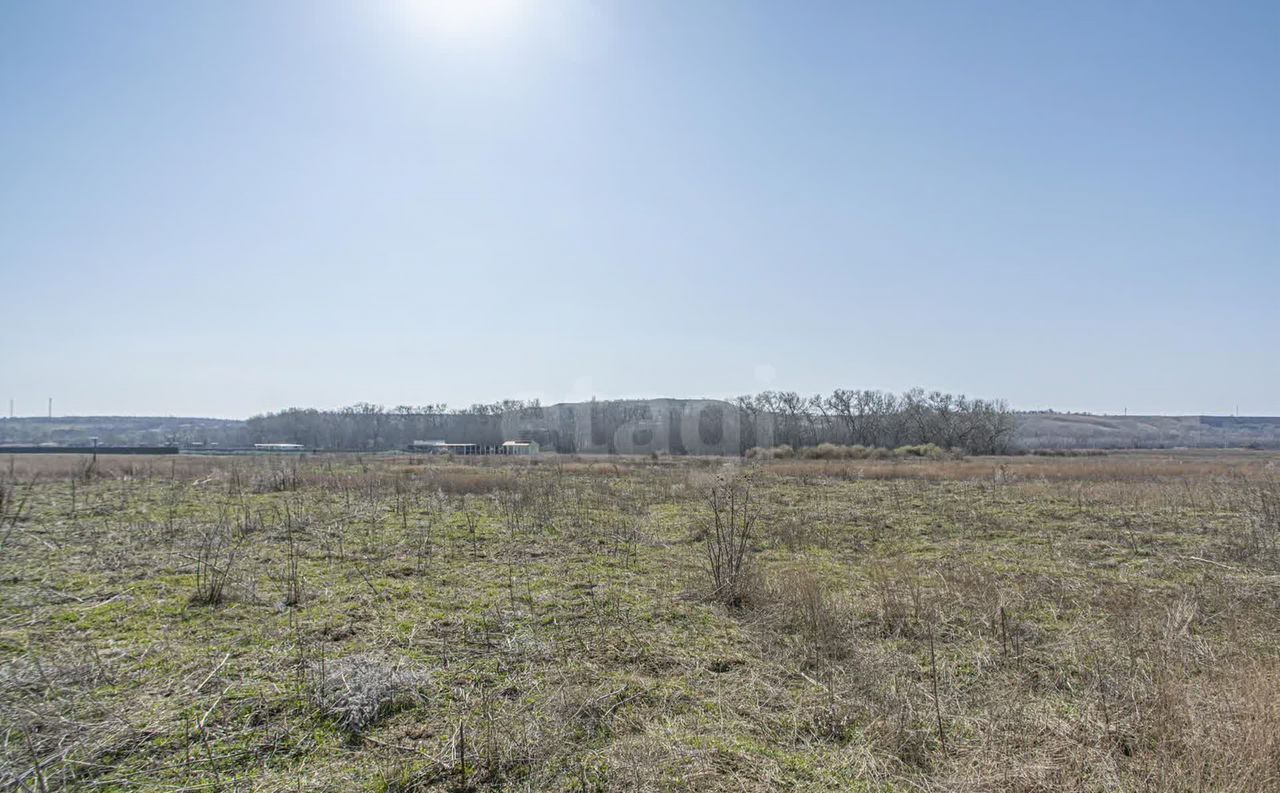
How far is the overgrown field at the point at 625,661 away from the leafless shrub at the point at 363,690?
0.8 inches

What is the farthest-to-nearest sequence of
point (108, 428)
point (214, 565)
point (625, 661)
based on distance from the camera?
1. point (108, 428)
2. point (214, 565)
3. point (625, 661)

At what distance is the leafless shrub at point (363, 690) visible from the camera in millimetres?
3543

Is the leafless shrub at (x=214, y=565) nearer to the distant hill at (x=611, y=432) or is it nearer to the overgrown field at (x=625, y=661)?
the overgrown field at (x=625, y=661)

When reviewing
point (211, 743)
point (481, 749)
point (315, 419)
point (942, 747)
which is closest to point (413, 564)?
point (211, 743)

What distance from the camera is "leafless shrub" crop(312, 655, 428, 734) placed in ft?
11.6

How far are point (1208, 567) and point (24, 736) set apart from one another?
11533 millimetres

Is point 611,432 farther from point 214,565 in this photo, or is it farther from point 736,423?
point 214,565

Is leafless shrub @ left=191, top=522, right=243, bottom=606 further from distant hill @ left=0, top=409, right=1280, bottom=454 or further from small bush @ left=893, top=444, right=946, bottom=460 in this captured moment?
distant hill @ left=0, top=409, right=1280, bottom=454

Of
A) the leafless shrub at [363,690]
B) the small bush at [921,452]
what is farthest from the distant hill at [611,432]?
the leafless shrub at [363,690]

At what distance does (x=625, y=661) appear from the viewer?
455cm

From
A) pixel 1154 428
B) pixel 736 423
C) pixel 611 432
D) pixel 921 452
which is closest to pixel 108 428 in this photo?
pixel 611 432

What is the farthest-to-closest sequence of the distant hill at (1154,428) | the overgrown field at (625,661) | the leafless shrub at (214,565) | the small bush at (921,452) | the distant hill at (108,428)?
1. the distant hill at (1154,428)
2. the distant hill at (108,428)
3. the small bush at (921,452)
4. the leafless shrub at (214,565)
5. the overgrown field at (625,661)

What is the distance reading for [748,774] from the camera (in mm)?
3023

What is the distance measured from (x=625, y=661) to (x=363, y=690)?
72.6 inches
